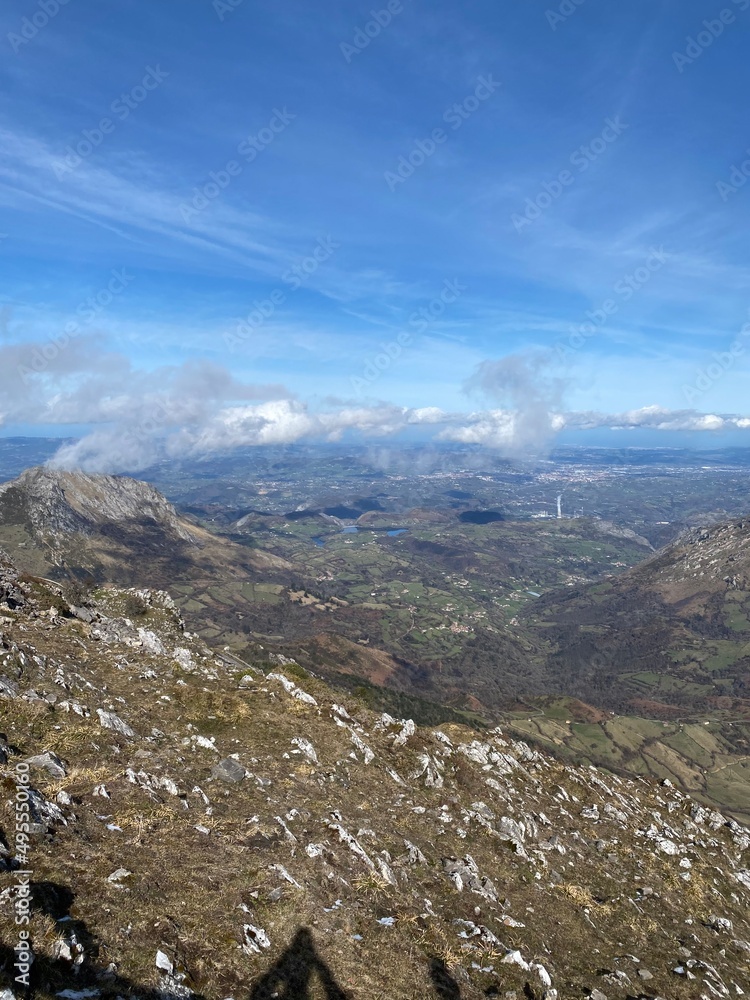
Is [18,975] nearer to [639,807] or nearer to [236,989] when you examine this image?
[236,989]

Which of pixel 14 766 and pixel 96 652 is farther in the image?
pixel 96 652

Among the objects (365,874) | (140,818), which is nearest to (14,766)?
(140,818)

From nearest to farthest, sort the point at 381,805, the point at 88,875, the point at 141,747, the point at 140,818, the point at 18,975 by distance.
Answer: the point at 18,975 → the point at 88,875 → the point at 140,818 → the point at 141,747 → the point at 381,805

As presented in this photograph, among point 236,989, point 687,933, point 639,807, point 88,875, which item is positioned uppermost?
point 88,875

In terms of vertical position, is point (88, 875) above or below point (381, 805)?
above

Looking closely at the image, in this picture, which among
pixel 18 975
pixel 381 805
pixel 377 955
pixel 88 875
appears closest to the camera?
pixel 18 975

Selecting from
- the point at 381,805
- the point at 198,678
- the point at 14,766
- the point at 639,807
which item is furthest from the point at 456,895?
the point at 639,807
